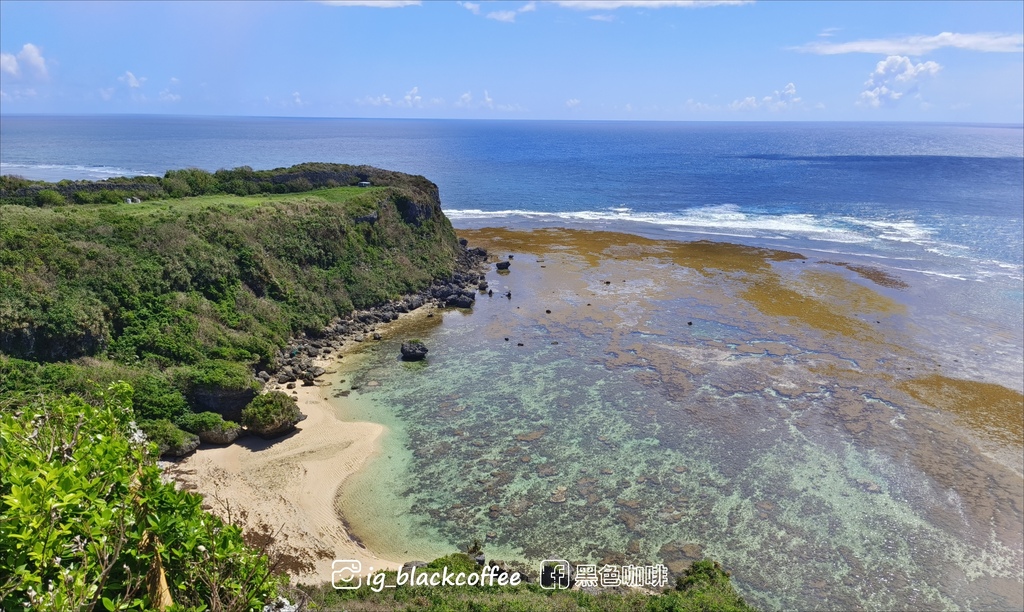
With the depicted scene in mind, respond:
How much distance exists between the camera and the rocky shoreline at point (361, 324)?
112 ft

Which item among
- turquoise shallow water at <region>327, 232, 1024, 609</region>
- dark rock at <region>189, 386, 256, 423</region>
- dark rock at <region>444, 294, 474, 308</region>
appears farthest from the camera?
dark rock at <region>444, 294, 474, 308</region>

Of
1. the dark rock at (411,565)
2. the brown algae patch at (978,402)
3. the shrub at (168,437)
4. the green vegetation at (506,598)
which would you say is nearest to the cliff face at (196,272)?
the shrub at (168,437)

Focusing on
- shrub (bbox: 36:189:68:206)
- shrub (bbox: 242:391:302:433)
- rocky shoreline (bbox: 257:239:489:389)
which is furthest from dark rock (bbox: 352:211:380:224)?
shrub (bbox: 242:391:302:433)

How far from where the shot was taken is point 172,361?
30.0 meters

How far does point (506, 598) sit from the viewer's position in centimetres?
1680

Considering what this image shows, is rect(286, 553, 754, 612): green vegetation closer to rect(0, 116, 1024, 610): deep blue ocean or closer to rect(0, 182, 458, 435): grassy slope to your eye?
rect(0, 116, 1024, 610): deep blue ocean

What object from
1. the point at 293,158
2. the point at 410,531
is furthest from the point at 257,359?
the point at 293,158

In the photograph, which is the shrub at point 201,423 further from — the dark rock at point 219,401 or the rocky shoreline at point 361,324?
the rocky shoreline at point 361,324

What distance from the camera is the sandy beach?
20781 millimetres

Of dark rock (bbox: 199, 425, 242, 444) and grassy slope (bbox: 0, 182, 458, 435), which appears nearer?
dark rock (bbox: 199, 425, 242, 444)

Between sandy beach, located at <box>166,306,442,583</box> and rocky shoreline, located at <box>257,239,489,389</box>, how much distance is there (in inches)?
164

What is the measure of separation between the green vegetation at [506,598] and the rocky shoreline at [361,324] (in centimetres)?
1864

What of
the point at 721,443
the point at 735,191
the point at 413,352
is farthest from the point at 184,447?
the point at 735,191

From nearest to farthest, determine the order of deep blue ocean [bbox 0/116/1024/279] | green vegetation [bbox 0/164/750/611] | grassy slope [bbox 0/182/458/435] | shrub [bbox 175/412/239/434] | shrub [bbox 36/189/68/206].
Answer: green vegetation [bbox 0/164/750/611] → shrub [bbox 175/412/239/434] → grassy slope [bbox 0/182/458/435] → shrub [bbox 36/189/68/206] → deep blue ocean [bbox 0/116/1024/279]
